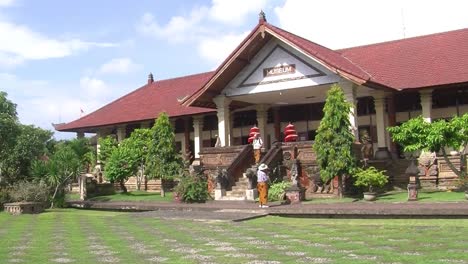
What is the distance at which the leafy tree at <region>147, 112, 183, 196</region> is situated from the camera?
21.9 metres

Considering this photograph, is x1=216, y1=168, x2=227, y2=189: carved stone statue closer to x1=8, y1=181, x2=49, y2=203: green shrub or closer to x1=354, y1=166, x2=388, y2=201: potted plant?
x1=354, y1=166, x2=388, y2=201: potted plant

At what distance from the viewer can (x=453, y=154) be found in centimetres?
1916

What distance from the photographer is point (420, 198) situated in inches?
625

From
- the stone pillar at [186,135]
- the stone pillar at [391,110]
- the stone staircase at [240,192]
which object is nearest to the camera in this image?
the stone staircase at [240,192]

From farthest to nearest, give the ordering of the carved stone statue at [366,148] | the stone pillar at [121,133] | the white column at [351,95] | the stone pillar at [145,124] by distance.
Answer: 1. the stone pillar at [121,133]
2. the stone pillar at [145,124]
3. the carved stone statue at [366,148]
4. the white column at [351,95]

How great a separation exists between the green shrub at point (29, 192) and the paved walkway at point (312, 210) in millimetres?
3818

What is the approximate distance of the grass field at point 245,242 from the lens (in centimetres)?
787

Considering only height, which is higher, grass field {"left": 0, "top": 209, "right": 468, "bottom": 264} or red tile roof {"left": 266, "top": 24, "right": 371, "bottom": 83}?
red tile roof {"left": 266, "top": 24, "right": 371, "bottom": 83}

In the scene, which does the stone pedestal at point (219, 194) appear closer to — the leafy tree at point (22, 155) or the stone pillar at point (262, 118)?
the stone pillar at point (262, 118)

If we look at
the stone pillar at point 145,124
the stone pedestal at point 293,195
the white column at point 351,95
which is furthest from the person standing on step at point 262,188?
the stone pillar at point 145,124

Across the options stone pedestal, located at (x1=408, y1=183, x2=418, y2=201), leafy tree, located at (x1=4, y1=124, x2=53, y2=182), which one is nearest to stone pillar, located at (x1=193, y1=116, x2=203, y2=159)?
leafy tree, located at (x1=4, y1=124, x2=53, y2=182)

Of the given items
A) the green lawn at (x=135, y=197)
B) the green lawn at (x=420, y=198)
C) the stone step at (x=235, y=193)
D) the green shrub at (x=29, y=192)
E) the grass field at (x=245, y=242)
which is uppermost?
the green shrub at (x=29, y=192)

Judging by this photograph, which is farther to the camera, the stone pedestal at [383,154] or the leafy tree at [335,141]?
the stone pedestal at [383,154]

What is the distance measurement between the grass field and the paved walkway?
1.14ft
